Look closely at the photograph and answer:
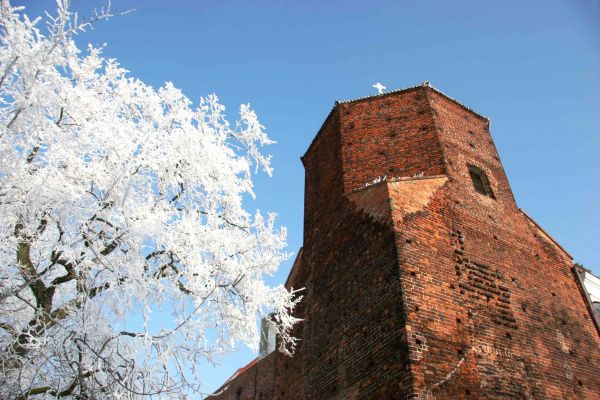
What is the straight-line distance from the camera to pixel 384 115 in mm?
11070

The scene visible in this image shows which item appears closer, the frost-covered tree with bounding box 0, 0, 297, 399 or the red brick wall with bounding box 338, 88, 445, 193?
the frost-covered tree with bounding box 0, 0, 297, 399

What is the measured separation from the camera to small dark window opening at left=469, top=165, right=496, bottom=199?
1041cm

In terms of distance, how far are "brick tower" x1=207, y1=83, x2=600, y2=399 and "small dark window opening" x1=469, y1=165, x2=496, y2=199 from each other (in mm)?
32

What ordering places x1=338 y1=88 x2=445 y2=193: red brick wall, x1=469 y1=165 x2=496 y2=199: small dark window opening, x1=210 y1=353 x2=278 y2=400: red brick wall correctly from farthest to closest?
x1=210 y1=353 x2=278 y2=400: red brick wall < x1=469 y1=165 x2=496 y2=199: small dark window opening < x1=338 y1=88 x2=445 y2=193: red brick wall

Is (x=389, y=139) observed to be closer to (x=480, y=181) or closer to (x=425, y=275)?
(x=480, y=181)

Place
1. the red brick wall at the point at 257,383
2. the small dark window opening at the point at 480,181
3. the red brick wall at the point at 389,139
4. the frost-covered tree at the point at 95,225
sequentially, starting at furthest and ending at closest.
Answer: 1. the red brick wall at the point at 257,383
2. the small dark window opening at the point at 480,181
3. the red brick wall at the point at 389,139
4. the frost-covered tree at the point at 95,225

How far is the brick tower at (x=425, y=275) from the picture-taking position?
7230 mm

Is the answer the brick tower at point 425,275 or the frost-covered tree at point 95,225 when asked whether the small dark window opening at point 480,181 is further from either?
the frost-covered tree at point 95,225

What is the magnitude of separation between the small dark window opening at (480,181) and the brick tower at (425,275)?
3 cm

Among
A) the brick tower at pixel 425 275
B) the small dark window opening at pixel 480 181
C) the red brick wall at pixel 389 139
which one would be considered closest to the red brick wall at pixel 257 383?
the brick tower at pixel 425 275


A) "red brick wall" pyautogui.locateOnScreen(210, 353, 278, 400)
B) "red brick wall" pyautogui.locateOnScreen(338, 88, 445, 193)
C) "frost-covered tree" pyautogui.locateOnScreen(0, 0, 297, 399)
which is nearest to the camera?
"frost-covered tree" pyautogui.locateOnScreen(0, 0, 297, 399)

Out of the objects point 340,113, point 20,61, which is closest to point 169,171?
point 20,61

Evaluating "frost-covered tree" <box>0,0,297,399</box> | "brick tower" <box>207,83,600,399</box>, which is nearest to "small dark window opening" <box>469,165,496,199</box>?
"brick tower" <box>207,83,600,399</box>

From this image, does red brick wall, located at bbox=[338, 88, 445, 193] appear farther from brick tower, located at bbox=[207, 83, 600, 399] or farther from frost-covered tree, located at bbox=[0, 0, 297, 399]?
frost-covered tree, located at bbox=[0, 0, 297, 399]
